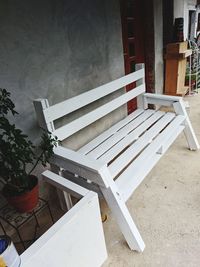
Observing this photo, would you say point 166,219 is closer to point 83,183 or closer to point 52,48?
point 83,183

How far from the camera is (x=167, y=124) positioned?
2020mm

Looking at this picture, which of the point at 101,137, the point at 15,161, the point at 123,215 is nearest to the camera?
the point at 15,161

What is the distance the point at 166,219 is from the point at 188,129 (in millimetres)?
1040

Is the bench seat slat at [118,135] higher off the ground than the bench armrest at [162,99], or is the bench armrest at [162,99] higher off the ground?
the bench armrest at [162,99]

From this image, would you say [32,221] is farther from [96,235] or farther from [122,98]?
[122,98]

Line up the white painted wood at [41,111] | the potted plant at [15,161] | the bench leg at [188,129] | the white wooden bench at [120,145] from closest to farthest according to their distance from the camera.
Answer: the potted plant at [15,161], the white wooden bench at [120,145], the white painted wood at [41,111], the bench leg at [188,129]

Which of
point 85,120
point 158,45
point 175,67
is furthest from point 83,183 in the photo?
point 175,67

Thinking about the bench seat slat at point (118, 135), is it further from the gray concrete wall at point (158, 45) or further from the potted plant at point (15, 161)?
the gray concrete wall at point (158, 45)

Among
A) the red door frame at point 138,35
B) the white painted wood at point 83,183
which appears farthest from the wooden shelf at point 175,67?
the white painted wood at point 83,183

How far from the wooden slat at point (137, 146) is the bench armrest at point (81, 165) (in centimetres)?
20

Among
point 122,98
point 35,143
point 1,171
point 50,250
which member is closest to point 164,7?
point 122,98

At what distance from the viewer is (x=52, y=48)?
62.2 inches

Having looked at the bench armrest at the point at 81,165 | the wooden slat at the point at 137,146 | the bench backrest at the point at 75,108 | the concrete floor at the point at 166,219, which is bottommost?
the concrete floor at the point at 166,219

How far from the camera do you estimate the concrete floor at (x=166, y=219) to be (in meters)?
1.31
